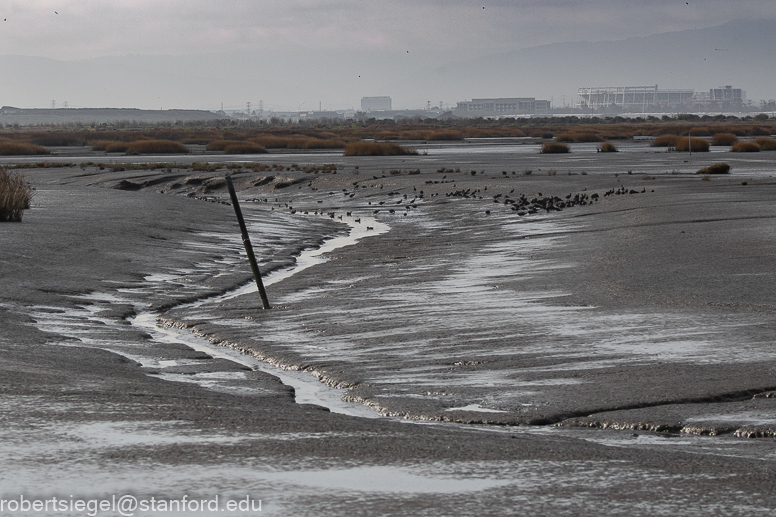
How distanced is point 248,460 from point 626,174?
111 ft

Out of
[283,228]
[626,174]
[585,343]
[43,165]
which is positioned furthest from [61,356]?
[43,165]

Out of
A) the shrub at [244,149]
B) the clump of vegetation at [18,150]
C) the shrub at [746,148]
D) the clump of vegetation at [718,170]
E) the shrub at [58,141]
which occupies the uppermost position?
the shrub at [58,141]

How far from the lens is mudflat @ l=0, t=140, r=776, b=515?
5.11m

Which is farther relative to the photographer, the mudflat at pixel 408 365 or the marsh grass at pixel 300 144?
the marsh grass at pixel 300 144

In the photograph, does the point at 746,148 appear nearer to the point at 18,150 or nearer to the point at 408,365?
the point at 18,150

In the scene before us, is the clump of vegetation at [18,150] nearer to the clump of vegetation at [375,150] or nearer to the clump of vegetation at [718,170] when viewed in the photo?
the clump of vegetation at [375,150]

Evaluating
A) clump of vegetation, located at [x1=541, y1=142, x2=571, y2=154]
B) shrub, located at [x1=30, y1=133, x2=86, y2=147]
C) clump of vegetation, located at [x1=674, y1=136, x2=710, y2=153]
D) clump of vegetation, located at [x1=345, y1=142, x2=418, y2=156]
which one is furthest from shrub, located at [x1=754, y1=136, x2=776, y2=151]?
shrub, located at [x1=30, y1=133, x2=86, y2=147]

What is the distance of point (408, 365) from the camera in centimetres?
921

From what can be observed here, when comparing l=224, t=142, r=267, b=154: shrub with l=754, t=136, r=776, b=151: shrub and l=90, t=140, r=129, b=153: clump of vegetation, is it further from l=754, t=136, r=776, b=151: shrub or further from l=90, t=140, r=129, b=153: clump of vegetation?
l=754, t=136, r=776, b=151: shrub

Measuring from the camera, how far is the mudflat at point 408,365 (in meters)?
5.11

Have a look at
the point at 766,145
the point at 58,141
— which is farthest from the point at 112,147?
the point at 766,145

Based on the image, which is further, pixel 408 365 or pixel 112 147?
pixel 112 147

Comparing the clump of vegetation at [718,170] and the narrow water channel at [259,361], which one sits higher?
A: the clump of vegetation at [718,170]

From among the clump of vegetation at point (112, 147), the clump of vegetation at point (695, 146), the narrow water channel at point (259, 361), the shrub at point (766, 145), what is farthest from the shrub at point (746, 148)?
the clump of vegetation at point (112, 147)
